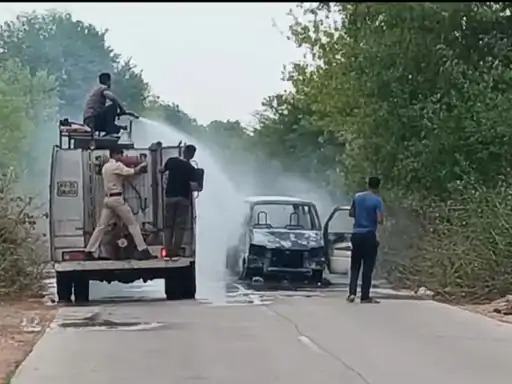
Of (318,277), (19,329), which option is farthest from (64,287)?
(318,277)

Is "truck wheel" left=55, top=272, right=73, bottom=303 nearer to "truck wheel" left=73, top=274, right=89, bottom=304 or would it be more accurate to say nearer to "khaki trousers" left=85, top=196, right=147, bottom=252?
"truck wheel" left=73, top=274, right=89, bottom=304

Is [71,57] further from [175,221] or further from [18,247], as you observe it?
[175,221]

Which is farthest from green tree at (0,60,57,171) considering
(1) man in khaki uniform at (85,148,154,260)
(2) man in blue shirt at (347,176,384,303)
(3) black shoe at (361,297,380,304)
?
(3) black shoe at (361,297,380,304)

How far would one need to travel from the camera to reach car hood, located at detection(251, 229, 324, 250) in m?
24.3

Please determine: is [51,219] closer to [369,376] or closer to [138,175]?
[138,175]

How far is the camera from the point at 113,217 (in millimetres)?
19359

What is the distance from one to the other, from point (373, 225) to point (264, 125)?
30793 millimetres

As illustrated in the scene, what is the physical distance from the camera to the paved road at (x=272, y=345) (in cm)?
1159

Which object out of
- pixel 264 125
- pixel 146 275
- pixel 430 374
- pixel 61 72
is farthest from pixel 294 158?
pixel 430 374

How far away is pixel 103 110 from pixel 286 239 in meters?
5.27

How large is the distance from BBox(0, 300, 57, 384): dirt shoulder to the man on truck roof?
297 cm

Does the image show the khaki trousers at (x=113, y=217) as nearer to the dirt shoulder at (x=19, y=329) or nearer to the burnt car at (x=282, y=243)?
the dirt shoulder at (x=19, y=329)

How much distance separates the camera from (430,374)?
1159 cm

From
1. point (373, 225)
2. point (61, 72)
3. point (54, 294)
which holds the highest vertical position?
point (61, 72)
